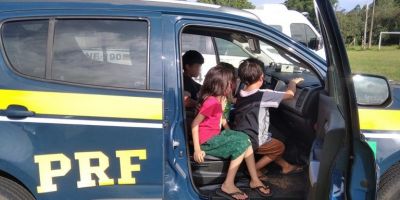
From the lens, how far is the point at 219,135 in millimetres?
3016

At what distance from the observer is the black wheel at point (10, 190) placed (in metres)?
2.40

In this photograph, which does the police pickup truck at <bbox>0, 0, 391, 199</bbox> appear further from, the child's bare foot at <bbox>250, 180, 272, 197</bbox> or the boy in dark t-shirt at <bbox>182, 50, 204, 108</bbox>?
the boy in dark t-shirt at <bbox>182, 50, 204, 108</bbox>

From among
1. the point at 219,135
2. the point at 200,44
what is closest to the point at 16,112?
the point at 219,135

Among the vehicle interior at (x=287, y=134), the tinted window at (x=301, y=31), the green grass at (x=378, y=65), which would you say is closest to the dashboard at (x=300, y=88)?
the vehicle interior at (x=287, y=134)

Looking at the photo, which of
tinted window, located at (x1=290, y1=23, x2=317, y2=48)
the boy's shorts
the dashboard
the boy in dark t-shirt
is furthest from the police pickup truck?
tinted window, located at (x1=290, y1=23, x2=317, y2=48)

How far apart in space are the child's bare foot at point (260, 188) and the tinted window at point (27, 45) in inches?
62.7

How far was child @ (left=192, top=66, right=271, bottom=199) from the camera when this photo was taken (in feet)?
9.62

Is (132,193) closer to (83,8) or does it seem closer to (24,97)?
(24,97)

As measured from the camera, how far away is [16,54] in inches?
95.1

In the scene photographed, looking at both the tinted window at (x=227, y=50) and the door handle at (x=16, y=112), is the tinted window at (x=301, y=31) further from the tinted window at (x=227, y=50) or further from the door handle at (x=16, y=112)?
the door handle at (x=16, y=112)

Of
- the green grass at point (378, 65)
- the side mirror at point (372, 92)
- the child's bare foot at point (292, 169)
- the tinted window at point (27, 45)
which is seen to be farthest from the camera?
the green grass at point (378, 65)

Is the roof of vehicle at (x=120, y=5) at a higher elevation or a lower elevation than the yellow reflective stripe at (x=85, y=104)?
higher

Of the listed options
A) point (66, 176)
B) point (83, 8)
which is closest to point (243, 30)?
point (83, 8)

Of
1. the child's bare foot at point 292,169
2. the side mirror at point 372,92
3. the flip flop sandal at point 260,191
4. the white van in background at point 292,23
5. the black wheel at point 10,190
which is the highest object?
the white van in background at point 292,23
